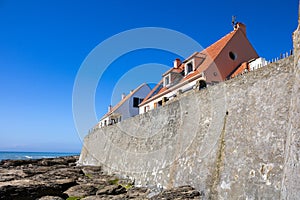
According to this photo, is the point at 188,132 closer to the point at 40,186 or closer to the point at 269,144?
the point at 269,144

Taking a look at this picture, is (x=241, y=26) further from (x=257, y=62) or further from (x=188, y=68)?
(x=188, y=68)

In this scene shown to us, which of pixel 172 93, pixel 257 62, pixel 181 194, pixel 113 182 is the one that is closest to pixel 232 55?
pixel 257 62

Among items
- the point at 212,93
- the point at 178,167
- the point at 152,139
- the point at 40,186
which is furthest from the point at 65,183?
the point at 212,93

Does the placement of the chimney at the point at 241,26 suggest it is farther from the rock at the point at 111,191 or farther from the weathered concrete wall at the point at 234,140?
the rock at the point at 111,191

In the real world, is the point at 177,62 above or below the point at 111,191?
above

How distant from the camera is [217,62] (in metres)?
17.4

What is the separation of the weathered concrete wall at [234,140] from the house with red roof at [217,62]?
624cm

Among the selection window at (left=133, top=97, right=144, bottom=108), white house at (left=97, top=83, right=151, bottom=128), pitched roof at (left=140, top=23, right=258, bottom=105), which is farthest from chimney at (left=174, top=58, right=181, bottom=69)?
window at (left=133, top=97, right=144, bottom=108)

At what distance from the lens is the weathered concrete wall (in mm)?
5191

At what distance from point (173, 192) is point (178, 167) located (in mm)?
1594

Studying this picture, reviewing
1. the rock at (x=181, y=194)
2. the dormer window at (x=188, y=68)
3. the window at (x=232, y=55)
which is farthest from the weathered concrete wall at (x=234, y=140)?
the window at (x=232, y=55)

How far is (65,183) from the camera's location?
1127 cm

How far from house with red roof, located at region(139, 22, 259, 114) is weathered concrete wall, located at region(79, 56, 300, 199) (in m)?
6.24

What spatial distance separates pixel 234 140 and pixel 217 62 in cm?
1141
